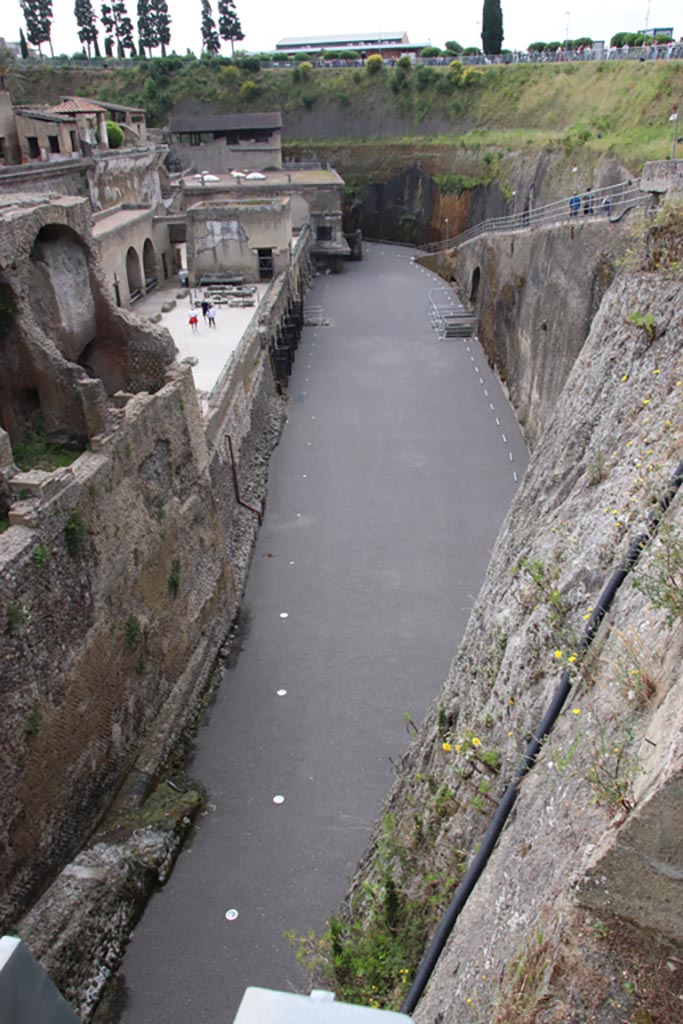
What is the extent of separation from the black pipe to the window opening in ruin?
80.6ft

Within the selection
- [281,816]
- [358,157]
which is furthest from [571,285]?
[358,157]

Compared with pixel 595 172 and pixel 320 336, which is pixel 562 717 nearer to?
pixel 595 172

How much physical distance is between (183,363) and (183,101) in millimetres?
46024

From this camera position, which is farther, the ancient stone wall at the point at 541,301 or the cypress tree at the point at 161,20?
the cypress tree at the point at 161,20

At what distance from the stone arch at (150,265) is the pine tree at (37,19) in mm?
47937

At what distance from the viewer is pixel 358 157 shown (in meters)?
46.1

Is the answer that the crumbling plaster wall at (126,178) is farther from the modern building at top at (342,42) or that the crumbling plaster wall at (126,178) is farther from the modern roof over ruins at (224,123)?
the modern building at top at (342,42)

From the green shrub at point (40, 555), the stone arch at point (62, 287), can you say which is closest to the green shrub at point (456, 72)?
the stone arch at point (62, 287)

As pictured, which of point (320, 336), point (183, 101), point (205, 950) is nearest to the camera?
point (205, 950)

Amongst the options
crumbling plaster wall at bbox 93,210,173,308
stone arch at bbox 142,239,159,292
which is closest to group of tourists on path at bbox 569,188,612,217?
crumbling plaster wall at bbox 93,210,173,308

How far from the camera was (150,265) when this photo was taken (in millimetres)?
27406

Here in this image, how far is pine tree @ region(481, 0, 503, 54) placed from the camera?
47.2 meters

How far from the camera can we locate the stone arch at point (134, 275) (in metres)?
25.3

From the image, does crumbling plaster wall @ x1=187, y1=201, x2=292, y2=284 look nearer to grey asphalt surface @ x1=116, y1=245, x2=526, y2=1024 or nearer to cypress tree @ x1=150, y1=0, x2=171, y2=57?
grey asphalt surface @ x1=116, y1=245, x2=526, y2=1024
